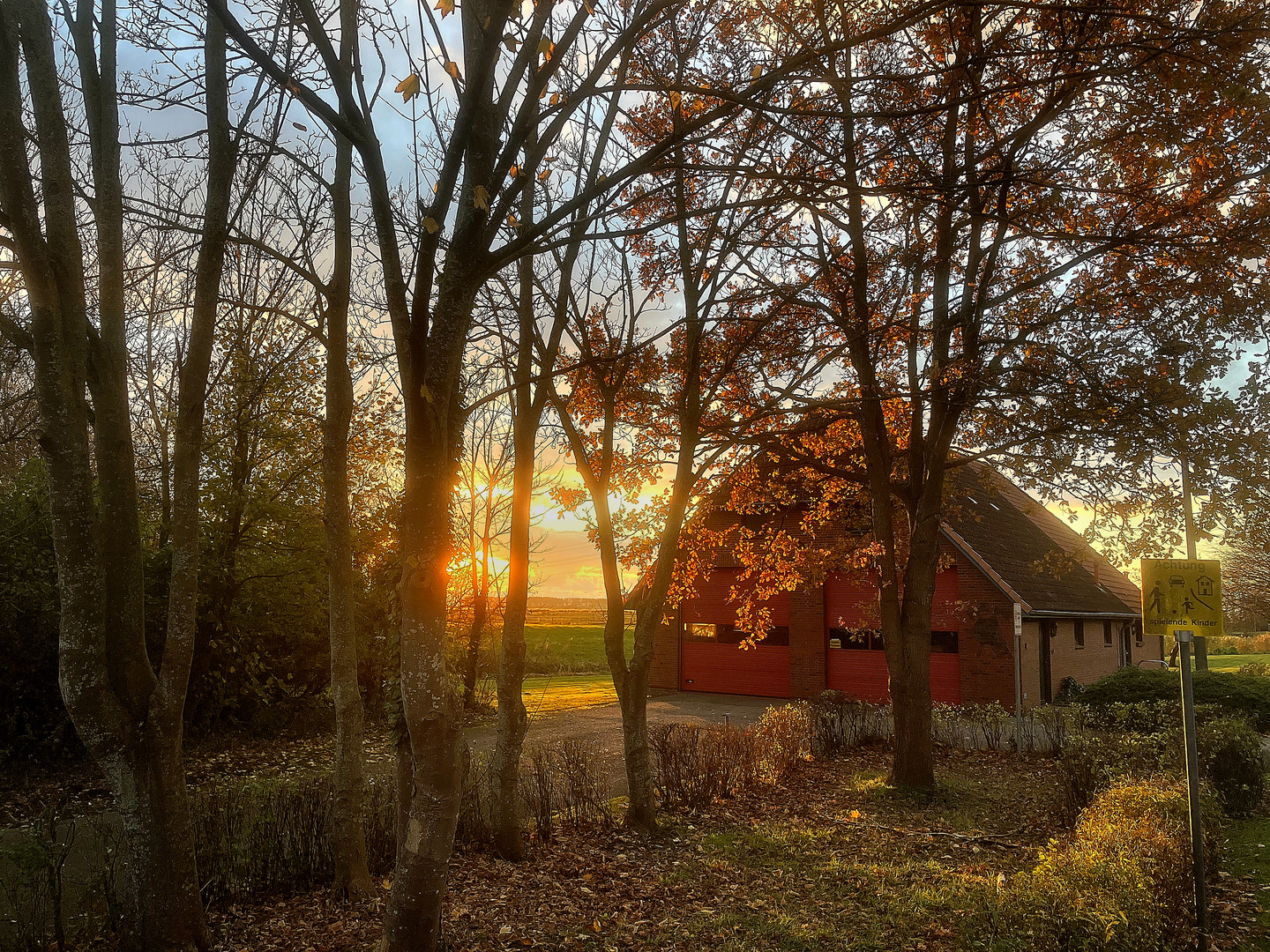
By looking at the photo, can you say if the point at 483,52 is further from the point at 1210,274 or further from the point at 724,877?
the point at 1210,274

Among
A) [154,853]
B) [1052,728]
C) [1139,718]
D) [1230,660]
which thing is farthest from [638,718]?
[1230,660]

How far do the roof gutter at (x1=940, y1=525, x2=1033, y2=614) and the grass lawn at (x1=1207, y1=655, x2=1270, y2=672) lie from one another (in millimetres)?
28583

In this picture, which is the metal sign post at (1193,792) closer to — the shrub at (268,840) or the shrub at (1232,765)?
Result: the shrub at (1232,765)

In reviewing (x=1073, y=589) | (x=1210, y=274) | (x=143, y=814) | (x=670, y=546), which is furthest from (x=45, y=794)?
(x=1073, y=589)

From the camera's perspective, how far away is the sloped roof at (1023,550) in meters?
20.6

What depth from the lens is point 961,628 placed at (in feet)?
68.3

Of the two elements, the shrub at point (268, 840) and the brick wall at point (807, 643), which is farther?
the brick wall at point (807, 643)

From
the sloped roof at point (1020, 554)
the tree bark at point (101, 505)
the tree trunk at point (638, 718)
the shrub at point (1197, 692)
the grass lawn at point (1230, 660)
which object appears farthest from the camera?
the grass lawn at point (1230, 660)

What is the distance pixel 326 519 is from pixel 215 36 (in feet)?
11.5

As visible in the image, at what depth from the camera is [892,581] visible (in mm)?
12352

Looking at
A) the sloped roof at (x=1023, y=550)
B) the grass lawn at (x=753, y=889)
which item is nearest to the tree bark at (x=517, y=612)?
the grass lawn at (x=753, y=889)

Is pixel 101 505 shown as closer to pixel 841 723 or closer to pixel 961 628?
pixel 841 723

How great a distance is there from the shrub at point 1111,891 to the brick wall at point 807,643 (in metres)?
16.8

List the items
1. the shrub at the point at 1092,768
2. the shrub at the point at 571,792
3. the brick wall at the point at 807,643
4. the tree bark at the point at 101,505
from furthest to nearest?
the brick wall at the point at 807,643
the shrub at the point at 1092,768
the shrub at the point at 571,792
the tree bark at the point at 101,505
